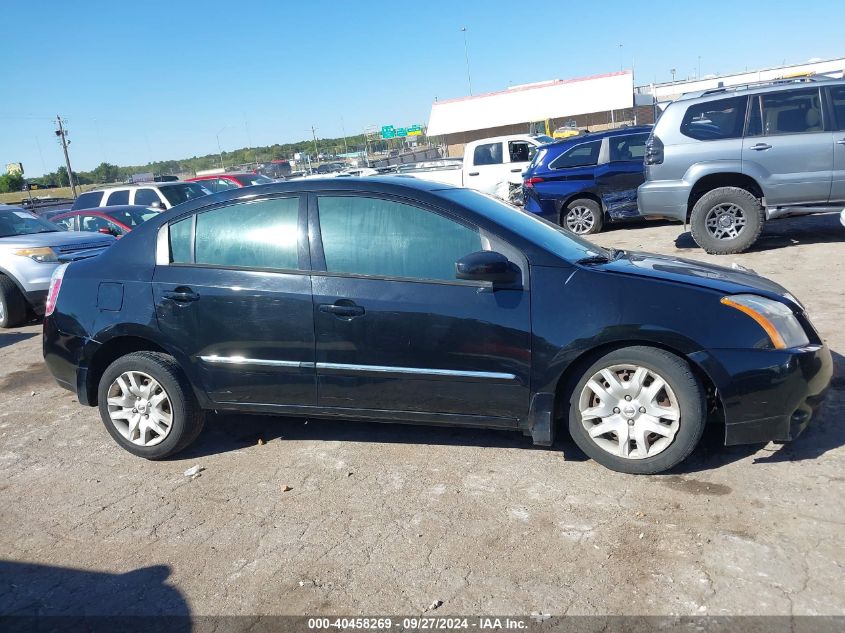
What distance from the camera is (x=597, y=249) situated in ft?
14.3

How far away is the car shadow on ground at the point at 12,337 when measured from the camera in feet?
26.5

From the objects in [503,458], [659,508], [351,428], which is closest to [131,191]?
[351,428]

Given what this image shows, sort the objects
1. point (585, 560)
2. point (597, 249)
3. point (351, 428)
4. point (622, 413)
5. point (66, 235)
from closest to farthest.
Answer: point (585, 560)
point (622, 413)
point (597, 249)
point (351, 428)
point (66, 235)

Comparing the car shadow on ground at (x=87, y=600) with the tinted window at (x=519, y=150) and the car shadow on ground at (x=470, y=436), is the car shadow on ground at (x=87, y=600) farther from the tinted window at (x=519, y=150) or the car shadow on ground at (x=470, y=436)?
the tinted window at (x=519, y=150)

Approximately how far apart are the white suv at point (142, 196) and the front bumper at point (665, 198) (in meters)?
9.23

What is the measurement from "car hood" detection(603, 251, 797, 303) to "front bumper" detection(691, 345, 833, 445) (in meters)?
0.38

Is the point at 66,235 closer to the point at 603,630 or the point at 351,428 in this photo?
the point at 351,428

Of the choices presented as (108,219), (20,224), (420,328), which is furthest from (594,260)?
(108,219)

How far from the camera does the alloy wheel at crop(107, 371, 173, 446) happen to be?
430 cm

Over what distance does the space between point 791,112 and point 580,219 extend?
4036 mm

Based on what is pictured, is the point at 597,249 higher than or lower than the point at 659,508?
higher

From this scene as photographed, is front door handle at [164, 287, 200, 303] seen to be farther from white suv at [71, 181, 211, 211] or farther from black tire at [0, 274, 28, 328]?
white suv at [71, 181, 211, 211]

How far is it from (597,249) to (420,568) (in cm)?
230

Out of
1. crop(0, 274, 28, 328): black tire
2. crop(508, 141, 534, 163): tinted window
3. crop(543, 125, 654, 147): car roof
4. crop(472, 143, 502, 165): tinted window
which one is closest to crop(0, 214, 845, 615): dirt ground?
crop(0, 274, 28, 328): black tire
